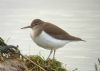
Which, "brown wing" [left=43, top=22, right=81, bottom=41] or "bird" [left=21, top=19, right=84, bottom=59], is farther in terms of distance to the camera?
"brown wing" [left=43, top=22, right=81, bottom=41]

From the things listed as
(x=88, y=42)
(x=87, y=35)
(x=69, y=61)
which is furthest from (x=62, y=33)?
(x=87, y=35)

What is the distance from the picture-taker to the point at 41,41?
17.3ft

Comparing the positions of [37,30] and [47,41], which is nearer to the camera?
[47,41]

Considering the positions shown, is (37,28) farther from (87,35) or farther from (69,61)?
(87,35)

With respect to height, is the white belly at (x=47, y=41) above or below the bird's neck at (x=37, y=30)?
below

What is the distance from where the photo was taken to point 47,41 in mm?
5324

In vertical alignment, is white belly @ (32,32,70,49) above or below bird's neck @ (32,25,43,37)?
below

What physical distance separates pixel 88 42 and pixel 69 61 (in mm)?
1424

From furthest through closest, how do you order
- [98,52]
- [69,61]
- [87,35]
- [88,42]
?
[87,35]
[88,42]
[98,52]
[69,61]

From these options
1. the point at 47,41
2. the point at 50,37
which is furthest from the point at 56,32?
the point at 47,41

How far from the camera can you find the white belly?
5.25m

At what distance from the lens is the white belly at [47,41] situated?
17.2ft

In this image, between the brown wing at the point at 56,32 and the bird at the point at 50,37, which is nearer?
the bird at the point at 50,37

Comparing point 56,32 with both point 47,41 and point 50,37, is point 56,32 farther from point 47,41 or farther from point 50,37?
point 47,41
